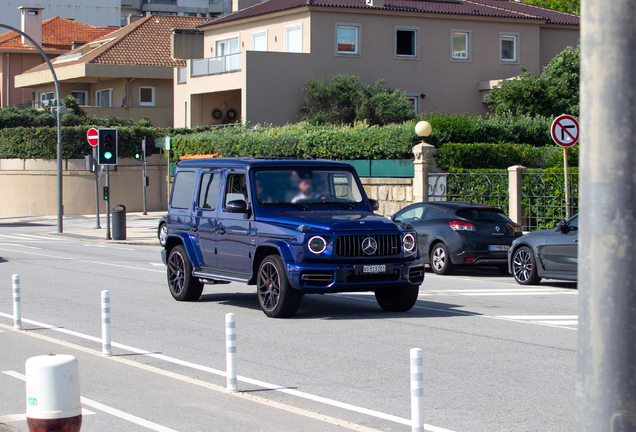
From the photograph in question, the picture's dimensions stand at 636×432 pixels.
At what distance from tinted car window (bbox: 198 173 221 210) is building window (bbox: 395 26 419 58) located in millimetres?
30517

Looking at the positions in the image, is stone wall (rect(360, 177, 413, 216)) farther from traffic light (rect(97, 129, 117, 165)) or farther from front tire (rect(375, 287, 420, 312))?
front tire (rect(375, 287, 420, 312))

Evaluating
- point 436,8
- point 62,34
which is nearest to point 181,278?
point 436,8

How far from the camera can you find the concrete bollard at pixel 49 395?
14.8ft

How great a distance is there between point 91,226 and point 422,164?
16473 millimetres

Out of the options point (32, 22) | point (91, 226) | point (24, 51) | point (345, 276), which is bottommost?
point (91, 226)

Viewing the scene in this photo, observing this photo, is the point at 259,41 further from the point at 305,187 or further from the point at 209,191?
the point at 305,187

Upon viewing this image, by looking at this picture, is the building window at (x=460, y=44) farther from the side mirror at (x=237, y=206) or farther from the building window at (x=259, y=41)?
the side mirror at (x=237, y=206)

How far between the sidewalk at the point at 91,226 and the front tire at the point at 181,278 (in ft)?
46.4

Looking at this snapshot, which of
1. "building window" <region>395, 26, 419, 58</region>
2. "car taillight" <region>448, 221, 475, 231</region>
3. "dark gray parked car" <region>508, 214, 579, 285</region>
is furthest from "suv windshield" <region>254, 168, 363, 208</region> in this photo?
"building window" <region>395, 26, 419, 58</region>

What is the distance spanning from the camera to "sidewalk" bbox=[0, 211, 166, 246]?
95.5 ft

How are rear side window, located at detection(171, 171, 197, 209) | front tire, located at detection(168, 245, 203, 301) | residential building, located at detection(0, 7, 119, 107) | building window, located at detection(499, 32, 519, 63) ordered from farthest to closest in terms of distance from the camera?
1. residential building, located at detection(0, 7, 119, 107)
2. building window, located at detection(499, 32, 519, 63)
3. rear side window, located at detection(171, 171, 197, 209)
4. front tire, located at detection(168, 245, 203, 301)

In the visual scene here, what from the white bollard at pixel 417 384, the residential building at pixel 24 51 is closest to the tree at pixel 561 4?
the residential building at pixel 24 51

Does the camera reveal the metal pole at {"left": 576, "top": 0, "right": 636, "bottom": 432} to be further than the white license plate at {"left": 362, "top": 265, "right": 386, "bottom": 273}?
No

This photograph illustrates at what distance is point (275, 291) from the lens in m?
11.0
